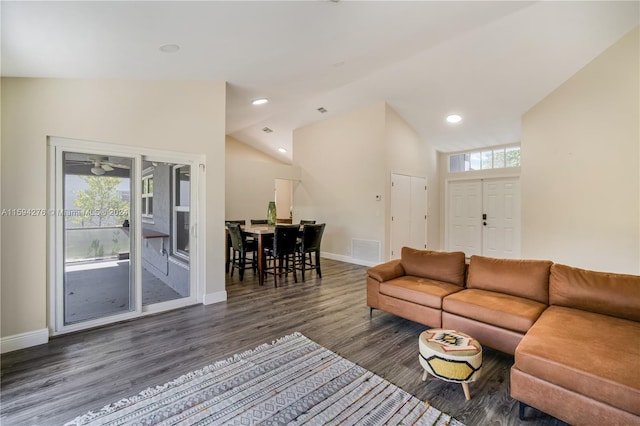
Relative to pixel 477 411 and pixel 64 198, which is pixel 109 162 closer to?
pixel 64 198

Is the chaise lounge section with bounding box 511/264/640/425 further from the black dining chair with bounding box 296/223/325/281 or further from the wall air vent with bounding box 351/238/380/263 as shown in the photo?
the wall air vent with bounding box 351/238/380/263

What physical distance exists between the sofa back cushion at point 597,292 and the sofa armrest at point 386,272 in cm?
142

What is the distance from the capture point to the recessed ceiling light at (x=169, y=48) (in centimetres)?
250

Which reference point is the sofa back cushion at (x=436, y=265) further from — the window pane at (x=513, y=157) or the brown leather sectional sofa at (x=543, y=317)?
the window pane at (x=513, y=157)

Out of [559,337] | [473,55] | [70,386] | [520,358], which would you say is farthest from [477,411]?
[473,55]

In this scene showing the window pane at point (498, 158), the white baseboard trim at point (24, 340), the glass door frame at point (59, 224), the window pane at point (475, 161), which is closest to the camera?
the white baseboard trim at point (24, 340)

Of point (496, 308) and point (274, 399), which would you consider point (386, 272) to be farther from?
point (274, 399)

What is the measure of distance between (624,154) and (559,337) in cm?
345

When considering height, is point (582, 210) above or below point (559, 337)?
above

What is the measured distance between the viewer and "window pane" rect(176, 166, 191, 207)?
144 inches

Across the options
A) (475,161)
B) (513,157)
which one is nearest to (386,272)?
(513,157)

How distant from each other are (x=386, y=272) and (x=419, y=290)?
48 centimetres

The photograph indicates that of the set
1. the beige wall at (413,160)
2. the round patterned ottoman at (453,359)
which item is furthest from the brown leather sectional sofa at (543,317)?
the beige wall at (413,160)

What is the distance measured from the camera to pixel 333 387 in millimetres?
1999
